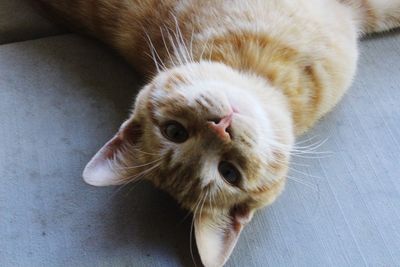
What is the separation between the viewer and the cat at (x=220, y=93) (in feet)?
3.97

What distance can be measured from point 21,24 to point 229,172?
0.99 m

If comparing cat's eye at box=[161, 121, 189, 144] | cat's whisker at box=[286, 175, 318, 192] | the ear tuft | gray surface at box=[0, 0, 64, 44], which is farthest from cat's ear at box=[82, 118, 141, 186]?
gray surface at box=[0, 0, 64, 44]

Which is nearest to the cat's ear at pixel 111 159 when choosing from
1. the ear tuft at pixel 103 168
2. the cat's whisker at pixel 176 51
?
the ear tuft at pixel 103 168

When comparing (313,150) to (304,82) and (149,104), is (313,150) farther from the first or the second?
(149,104)

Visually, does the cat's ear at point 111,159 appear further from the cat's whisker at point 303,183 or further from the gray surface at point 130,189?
the cat's whisker at point 303,183

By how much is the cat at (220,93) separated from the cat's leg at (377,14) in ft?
0.15

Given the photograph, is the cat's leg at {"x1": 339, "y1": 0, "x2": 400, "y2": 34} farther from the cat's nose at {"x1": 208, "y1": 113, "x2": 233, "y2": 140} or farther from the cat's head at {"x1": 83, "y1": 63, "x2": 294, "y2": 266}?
the cat's nose at {"x1": 208, "y1": 113, "x2": 233, "y2": 140}

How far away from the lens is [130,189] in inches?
55.9

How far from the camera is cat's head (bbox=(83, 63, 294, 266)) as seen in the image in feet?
3.92

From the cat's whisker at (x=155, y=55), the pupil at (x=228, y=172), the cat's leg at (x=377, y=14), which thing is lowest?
the pupil at (x=228, y=172)

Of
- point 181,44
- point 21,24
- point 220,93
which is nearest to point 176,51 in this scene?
point 181,44

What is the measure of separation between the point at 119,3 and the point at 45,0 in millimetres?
321

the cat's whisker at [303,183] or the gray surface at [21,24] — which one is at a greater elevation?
the gray surface at [21,24]

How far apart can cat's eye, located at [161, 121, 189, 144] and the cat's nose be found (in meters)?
0.11
